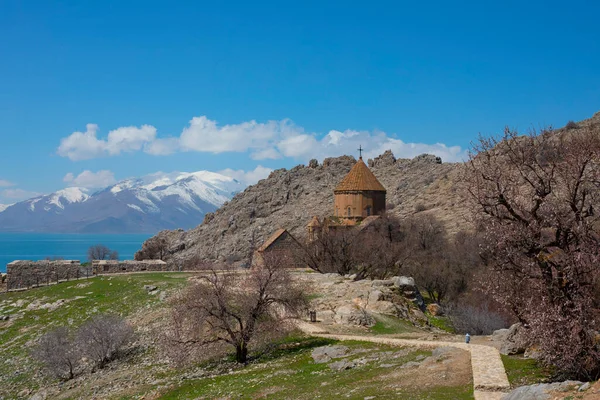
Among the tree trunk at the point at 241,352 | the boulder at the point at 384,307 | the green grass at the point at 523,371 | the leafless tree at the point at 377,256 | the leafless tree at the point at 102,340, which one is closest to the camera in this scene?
the green grass at the point at 523,371

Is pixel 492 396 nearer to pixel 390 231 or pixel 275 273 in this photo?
pixel 275 273

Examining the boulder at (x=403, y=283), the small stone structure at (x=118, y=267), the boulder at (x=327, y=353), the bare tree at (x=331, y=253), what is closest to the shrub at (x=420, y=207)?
the bare tree at (x=331, y=253)

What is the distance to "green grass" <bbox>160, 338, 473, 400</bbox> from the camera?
16938mm

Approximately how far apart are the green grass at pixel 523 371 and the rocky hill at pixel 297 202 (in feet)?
185

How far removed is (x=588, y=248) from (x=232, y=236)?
89.2 m

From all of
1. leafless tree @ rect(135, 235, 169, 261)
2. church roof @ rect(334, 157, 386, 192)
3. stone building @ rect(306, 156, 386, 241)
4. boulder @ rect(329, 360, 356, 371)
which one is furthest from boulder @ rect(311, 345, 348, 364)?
leafless tree @ rect(135, 235, 169, 261)

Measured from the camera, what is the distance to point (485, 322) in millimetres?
31438

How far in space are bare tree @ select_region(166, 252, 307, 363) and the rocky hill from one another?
5139 cm

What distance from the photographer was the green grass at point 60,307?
29797 mm

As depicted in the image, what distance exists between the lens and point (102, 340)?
2895 centimetres

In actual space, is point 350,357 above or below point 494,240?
below

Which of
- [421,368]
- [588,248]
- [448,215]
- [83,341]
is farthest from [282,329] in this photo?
[448,215]

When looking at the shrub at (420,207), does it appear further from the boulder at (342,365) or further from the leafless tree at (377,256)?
the boulder at (342,365)

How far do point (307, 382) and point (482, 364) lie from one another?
5.69 m
